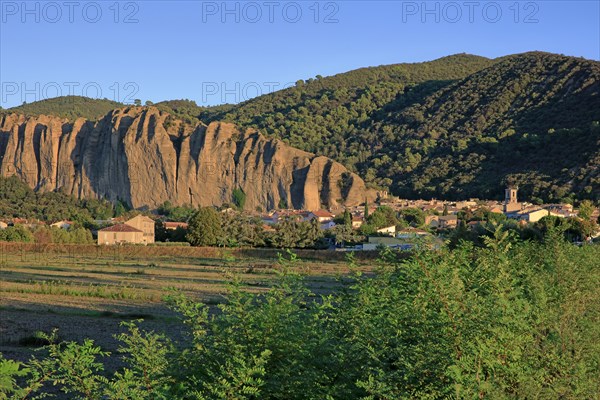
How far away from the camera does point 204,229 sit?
6694 centimetres

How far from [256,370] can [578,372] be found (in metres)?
3.28

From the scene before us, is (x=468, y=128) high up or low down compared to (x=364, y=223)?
up

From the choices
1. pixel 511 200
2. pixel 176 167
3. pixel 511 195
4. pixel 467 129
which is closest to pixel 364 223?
pixel 511 200

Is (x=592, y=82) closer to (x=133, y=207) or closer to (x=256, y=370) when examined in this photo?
(x=133, y=207)

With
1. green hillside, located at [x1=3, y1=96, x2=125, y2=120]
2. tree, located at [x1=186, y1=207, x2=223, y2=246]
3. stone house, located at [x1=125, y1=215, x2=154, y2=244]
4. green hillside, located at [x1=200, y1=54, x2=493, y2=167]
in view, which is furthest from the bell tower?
green hillside, located at [x1=3, y1=96, x2=125, y2=120]

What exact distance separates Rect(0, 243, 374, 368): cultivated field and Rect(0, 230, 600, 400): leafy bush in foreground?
0.73m

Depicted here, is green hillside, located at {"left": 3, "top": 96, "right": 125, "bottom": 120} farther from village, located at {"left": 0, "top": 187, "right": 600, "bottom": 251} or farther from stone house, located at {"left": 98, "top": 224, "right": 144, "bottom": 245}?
stone house, located at {"left": 98, "top": 224, "right": 144, "bottom": 245}

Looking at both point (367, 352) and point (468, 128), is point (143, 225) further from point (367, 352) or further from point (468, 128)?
point (367, 352)

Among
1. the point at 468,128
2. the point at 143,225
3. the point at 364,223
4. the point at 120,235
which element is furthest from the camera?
the point at 468,128

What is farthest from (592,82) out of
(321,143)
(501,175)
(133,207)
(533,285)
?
(533,285)

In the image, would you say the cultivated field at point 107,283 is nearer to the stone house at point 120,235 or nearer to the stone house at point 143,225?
the stone house at point 120,235

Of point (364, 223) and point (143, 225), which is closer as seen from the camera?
point (143, 225)

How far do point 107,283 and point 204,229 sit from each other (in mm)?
30355

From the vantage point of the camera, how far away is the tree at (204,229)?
2633 inches
